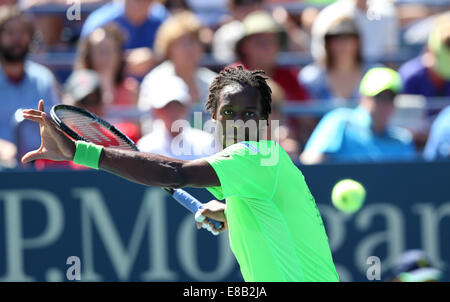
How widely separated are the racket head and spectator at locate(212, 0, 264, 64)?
341 centimetres

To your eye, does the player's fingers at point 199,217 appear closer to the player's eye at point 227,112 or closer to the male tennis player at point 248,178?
the male tennis player at point 248,178

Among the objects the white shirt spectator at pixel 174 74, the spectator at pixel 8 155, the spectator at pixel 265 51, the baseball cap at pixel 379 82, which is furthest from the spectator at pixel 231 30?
the spectator at pixel 8 155

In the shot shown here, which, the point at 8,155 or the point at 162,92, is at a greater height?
the point at 162,92

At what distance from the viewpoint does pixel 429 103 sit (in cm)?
737

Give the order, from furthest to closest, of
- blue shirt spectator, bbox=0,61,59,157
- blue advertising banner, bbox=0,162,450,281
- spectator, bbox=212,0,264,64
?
spectator, bbox=212,0,264,64, blue shirt spectator, bbox=0,61,59,157, blue advertising banner, bbox=0,162,450,281

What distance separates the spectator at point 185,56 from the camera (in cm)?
709

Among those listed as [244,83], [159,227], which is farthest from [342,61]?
[244,83]

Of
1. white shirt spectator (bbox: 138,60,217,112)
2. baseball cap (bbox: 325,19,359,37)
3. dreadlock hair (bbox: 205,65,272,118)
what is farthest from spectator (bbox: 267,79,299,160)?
dreadlock hair (bbox: 205,65,272,118)

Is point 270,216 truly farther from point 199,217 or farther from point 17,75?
point 17,75

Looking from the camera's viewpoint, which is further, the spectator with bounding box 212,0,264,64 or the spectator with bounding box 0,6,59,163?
the spectator with bounding box 212,0,264,64

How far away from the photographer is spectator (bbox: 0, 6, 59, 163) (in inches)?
265

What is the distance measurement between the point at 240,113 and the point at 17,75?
12.8 ft

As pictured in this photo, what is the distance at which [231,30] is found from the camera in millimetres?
7480

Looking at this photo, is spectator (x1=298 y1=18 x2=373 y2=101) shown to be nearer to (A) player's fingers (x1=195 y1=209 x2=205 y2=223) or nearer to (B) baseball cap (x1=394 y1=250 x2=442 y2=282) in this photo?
(B) baseball cap (x1=394 y1=250 x2=442 y2=282)
